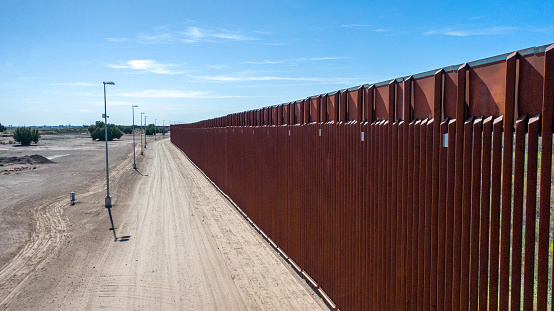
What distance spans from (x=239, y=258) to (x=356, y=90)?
6172 millimetres

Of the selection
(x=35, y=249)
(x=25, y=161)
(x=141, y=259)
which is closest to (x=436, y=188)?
(x=141, y=259)

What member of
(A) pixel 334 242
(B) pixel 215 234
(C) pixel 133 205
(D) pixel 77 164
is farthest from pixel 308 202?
(D) pixel 77 164

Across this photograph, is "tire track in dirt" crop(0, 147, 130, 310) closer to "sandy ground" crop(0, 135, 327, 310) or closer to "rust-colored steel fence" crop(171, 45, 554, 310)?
"sandy ground" crop(0, 135, 327, 310)

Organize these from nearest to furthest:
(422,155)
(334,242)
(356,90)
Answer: (422,155)
(356,90)
(334,242)

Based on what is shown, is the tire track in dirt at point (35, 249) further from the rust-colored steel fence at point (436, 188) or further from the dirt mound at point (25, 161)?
the dirt mound at point (25, 161)

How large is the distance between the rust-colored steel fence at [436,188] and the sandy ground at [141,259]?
172cm

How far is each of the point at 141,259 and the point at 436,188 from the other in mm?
9131

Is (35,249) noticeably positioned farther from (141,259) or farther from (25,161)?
(25,161)

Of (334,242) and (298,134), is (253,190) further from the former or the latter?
(334,242)

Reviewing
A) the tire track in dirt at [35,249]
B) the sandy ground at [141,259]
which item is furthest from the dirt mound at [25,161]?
the tire track in dirt at [35,249]

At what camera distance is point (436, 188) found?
4.38 meters

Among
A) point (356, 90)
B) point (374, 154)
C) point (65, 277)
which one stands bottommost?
point (65, 277)

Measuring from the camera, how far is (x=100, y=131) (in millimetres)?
102688

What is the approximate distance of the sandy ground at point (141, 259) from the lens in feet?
28.2
